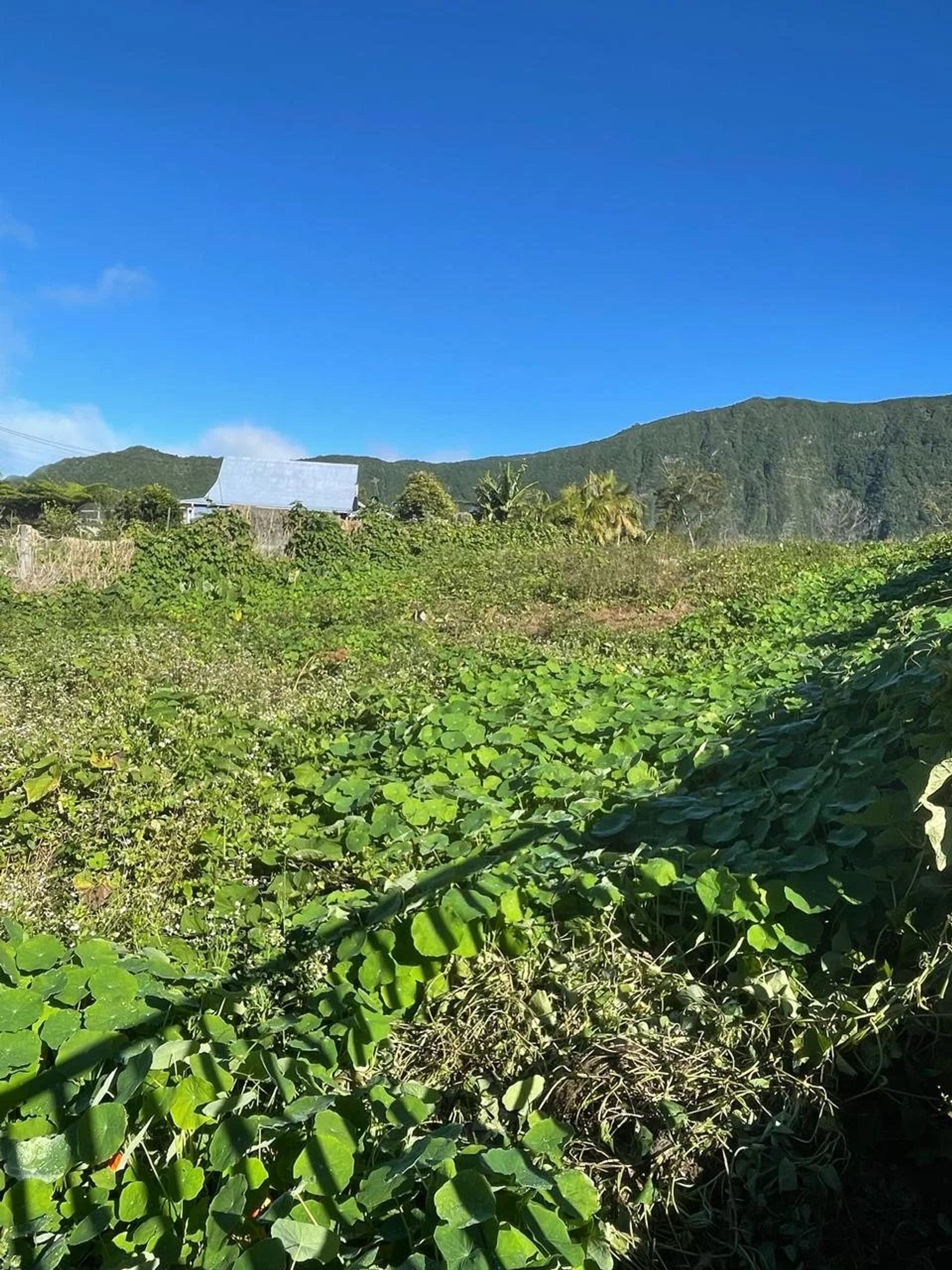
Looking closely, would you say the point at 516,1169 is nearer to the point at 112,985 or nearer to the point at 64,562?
the point at 112,985

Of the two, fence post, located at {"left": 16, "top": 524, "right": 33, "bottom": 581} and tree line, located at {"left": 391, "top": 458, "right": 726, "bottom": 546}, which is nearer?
fence post, located at {"left": 16, "top": 524, "right": 33, "bottom": 581}

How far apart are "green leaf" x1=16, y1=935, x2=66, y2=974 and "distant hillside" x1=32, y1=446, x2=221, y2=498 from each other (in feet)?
242

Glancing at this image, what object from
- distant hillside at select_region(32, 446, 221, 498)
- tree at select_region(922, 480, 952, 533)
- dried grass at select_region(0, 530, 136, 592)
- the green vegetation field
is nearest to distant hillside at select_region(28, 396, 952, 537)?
distant hillside at select_region(32, 446, 221, 498)

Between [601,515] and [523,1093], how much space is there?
1662 centimetres

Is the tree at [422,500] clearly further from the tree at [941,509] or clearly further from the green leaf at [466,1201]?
the green leaf at [466,1201]

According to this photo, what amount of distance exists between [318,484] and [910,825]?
35659 millimetres

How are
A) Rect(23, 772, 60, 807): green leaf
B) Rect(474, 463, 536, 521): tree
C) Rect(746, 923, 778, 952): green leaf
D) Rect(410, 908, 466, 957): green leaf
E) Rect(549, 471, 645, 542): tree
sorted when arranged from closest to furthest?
Rect(746, 923, 778, 952): green leaf
Rect(410, 908, 466, 957): green leaf
Rect(23, 772, 60, 807): green leaf
Rect(549, 471, 645, 542): tree
Rect(474, 463, 536, 521): tree

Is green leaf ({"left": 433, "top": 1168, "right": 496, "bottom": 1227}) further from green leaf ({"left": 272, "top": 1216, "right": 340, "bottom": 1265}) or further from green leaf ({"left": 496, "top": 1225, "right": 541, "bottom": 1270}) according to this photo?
green leaf ({"left": 272, "top": 1216, "right": 340, "bottom": 1265})

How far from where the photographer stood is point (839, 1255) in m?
1.32

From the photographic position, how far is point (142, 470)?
75812 mm

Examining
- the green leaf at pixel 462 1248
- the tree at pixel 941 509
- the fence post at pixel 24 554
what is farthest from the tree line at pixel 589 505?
the green leaf at pixel 462 1248

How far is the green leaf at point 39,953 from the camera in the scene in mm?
1805

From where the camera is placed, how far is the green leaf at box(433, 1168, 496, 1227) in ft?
3.86

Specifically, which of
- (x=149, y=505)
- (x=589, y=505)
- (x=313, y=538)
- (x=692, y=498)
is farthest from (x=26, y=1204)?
(x=692, y=498)
